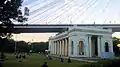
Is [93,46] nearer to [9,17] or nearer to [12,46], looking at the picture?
[9,17]

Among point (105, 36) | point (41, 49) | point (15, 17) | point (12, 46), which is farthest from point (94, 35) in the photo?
point (41, 49)

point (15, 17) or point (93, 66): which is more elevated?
point (15, 17)

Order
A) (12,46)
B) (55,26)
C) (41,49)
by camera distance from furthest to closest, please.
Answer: (41,49)
(12,46)
(55,26)

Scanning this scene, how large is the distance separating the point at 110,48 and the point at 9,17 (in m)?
35.4

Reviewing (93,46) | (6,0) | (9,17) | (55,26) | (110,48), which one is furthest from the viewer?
(55,26)

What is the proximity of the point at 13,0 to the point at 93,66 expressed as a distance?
19017mm

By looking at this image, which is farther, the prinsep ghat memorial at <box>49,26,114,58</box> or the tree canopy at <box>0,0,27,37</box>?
the prinsep ghat memorial at <box>49,26,114,58</box>

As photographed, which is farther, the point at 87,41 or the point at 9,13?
the point at 87,41

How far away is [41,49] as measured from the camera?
13162 cm

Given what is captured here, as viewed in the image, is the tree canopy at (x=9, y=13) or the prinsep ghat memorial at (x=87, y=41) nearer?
the tree canopy at (x=9, y=13)

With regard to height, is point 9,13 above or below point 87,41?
above

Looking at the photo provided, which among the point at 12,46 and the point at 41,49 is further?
the point at 41,49

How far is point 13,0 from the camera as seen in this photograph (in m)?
32.4

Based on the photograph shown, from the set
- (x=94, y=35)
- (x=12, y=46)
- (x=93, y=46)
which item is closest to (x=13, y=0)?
(x=94, y=35)
